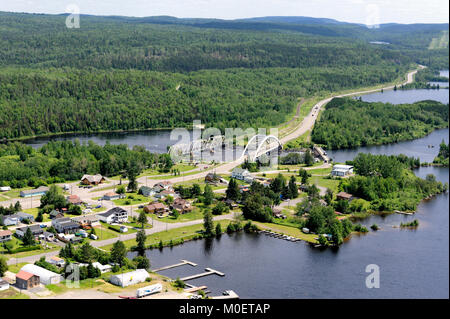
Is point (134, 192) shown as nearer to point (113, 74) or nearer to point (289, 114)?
point (289, 114)

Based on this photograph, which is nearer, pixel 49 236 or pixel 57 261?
pixel 57 261

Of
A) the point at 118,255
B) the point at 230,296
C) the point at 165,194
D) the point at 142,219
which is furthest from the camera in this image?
the point at 165,194

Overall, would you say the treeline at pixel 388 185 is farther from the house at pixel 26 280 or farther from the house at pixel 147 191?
the house at pixel 26 280

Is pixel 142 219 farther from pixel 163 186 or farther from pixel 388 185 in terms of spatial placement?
pixel 388 185

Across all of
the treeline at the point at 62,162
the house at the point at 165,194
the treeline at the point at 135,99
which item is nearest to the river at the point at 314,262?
the house at the point at 165,194

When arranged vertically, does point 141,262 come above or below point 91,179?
below

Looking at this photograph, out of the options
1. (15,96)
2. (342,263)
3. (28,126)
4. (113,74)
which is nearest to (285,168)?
(342,263)

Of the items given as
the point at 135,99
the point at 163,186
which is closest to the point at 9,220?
the point at 163,186
